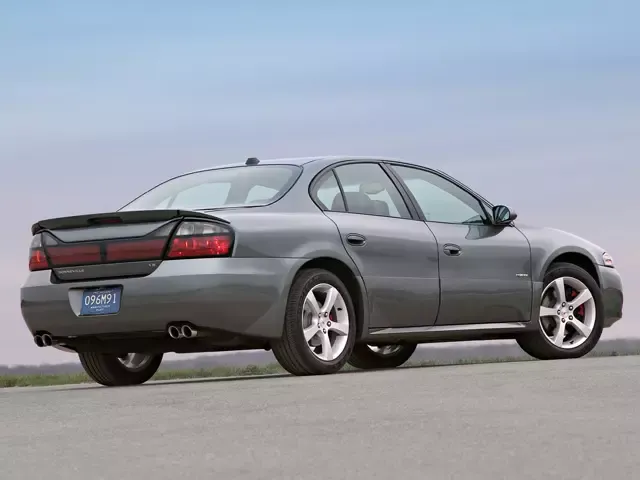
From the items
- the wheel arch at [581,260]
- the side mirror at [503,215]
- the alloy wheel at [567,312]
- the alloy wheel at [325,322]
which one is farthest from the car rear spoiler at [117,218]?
the wheel arch at [581,260]

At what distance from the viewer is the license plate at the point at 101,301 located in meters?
9.55

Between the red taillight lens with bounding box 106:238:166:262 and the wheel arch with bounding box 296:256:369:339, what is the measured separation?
4.03 feet

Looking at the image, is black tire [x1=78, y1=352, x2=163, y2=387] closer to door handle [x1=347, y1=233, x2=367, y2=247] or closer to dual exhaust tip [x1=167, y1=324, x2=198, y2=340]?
dual exhaust tip [x1=167, y1=324, x2=198, y2=340]

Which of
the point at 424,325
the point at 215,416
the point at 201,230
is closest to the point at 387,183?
the point at 424,325

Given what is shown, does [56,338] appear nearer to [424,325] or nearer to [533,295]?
[424,325]

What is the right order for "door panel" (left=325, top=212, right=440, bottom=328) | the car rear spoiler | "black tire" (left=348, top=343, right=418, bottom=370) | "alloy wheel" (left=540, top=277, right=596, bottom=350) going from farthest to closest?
"black tire" (left=348, top=343, right=418, bottom=370) → "alloy wheel" (left=540, top=277, right=596, bottom=350) → "door panel" (left=325, top=212, right=440, bottom=328) → the car rear spoiler

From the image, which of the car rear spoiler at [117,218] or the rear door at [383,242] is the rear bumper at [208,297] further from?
the rear door at [383,242]

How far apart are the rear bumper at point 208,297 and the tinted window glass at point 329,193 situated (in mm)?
772

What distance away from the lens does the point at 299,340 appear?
9625 millimetres

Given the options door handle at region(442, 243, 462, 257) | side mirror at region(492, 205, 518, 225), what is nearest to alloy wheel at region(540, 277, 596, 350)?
side mirror at region(492, 205, 518, 225)

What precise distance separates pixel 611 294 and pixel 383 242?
3142mm

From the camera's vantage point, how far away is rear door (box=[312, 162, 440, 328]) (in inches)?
406

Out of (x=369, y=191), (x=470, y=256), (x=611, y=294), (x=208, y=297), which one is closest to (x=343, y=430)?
(x=208, y=297)

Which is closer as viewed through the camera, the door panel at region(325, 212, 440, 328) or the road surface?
the road surface
